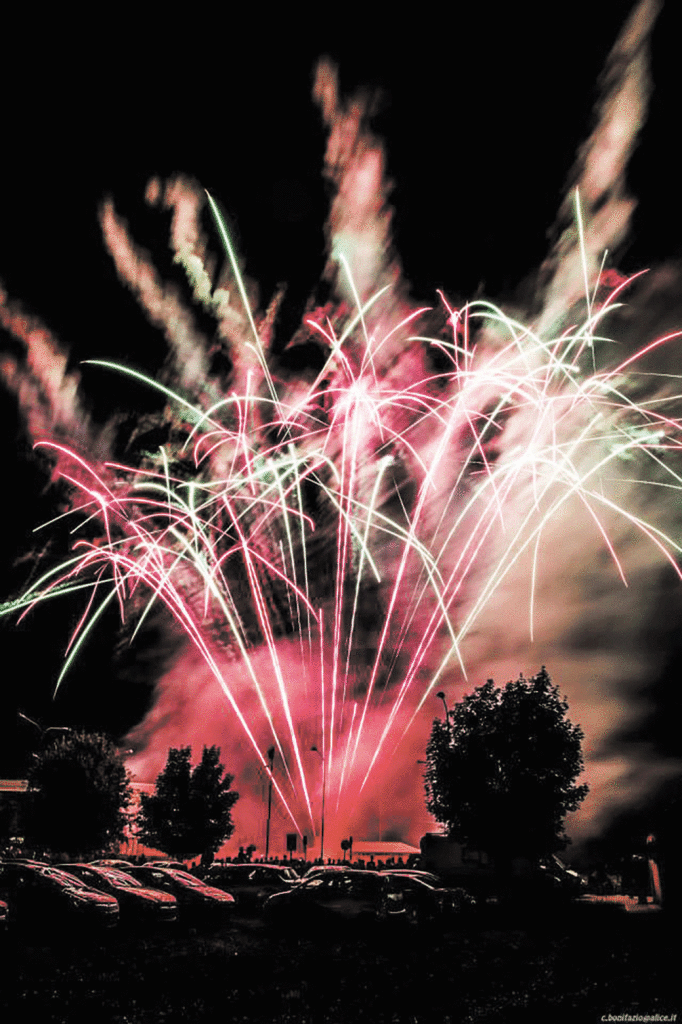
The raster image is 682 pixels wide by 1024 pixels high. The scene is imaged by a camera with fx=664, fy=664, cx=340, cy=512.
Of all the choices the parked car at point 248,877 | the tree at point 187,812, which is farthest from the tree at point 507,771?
the tree at point 187,812

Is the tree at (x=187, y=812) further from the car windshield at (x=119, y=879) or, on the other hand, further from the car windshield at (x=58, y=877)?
the car windshield at (x=58, y=877)

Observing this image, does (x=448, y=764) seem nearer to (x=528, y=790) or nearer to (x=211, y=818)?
(x=528, y=790)

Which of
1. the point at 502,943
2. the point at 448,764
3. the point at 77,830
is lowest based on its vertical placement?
the point at 502,943

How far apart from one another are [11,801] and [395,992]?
61.8m

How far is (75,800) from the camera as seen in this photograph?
114 feet

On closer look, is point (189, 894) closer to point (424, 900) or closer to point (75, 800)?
point (424, 900)

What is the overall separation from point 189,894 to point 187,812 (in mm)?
22536

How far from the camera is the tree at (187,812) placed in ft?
131

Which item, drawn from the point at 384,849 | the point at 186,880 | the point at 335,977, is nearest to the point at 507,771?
the point at 186,880

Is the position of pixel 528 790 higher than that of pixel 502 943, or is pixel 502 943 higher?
pixel 528 790

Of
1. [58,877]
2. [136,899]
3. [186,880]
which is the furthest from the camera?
[186,880]

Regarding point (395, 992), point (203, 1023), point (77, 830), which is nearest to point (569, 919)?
point (395, 992)

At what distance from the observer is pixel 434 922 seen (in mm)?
18484

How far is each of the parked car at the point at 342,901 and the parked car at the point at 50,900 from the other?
15.2 ft
